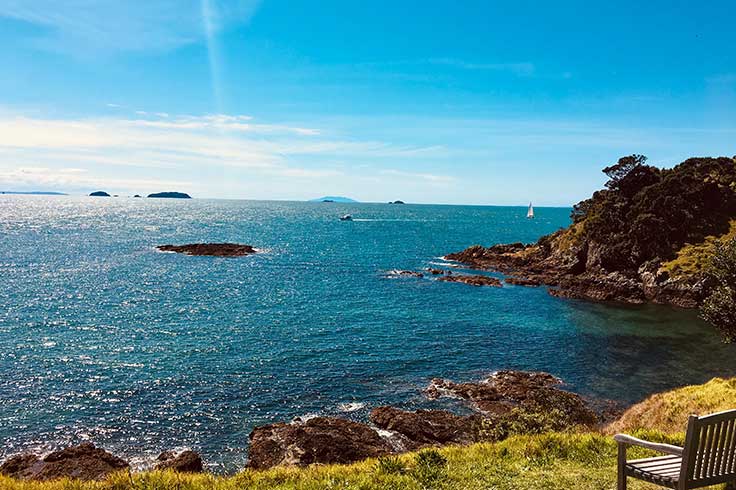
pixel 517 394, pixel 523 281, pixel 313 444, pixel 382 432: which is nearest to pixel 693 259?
pixel 523 281

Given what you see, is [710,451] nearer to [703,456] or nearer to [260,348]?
[703,456]

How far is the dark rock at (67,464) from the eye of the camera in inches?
857

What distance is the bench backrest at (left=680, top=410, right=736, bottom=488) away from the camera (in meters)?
8.23

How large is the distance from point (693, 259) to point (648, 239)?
8.47m

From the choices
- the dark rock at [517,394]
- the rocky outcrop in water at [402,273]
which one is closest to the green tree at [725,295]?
the dark rock at [517,394]

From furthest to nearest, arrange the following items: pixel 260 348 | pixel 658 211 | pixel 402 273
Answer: pixel 402 273 < pixel 658 211 < pixel 260 348

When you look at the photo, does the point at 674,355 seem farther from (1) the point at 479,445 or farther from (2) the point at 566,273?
(2) the point at 566,273

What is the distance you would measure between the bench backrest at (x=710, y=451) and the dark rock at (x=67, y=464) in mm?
23014

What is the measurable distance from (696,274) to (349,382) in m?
53.0

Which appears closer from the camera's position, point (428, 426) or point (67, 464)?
point (67, 464)

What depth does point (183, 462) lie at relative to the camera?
74.3 ft

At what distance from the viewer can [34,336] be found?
143 ft

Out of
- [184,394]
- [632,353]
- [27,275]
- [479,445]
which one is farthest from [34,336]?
[632,353]

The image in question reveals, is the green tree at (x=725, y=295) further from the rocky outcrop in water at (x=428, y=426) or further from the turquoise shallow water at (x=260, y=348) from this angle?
the rocky outcrop in water at (x=428, y=426)
